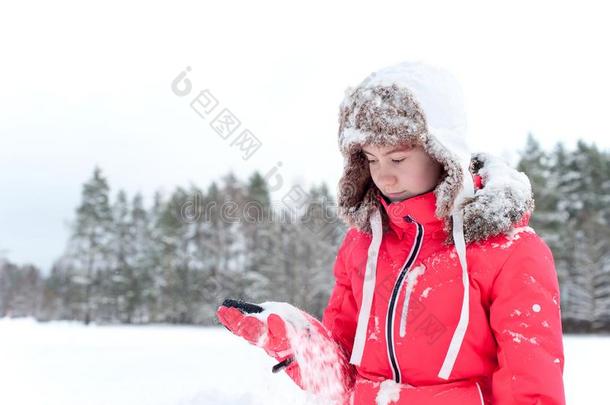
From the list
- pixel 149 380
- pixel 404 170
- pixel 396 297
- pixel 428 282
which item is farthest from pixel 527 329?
pixel 149 380

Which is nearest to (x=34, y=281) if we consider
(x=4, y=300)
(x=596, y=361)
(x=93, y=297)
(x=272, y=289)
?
(x=4, y=300)

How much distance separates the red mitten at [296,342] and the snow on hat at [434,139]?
16cm

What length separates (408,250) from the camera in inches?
76.3

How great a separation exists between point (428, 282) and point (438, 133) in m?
→ 0.55

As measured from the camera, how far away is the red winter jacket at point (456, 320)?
1553 millimetres

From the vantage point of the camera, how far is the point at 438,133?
6.05 feet

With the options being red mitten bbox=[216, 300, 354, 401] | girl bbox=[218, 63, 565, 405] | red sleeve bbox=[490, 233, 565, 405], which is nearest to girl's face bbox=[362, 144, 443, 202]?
girl bbox=[218, 63, 565, 405]

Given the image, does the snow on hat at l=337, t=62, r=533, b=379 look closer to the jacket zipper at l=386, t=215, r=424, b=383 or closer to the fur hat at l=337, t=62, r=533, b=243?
the fur hat at l=337, t=62, r=533, b=243

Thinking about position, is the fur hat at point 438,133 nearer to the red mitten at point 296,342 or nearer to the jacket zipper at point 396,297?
the jacket zipper at point 396,297

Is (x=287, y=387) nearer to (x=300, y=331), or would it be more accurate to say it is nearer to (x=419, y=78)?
(x=300, y=331)

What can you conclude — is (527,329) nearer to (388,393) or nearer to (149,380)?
(388,393)

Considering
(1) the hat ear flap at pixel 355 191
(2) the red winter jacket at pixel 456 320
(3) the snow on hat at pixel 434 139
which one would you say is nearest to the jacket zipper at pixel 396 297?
(2) the red winter jacket at pixel 456 320

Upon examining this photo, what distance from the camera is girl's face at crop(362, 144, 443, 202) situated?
1.86 metres

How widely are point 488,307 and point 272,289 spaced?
26860 mm
